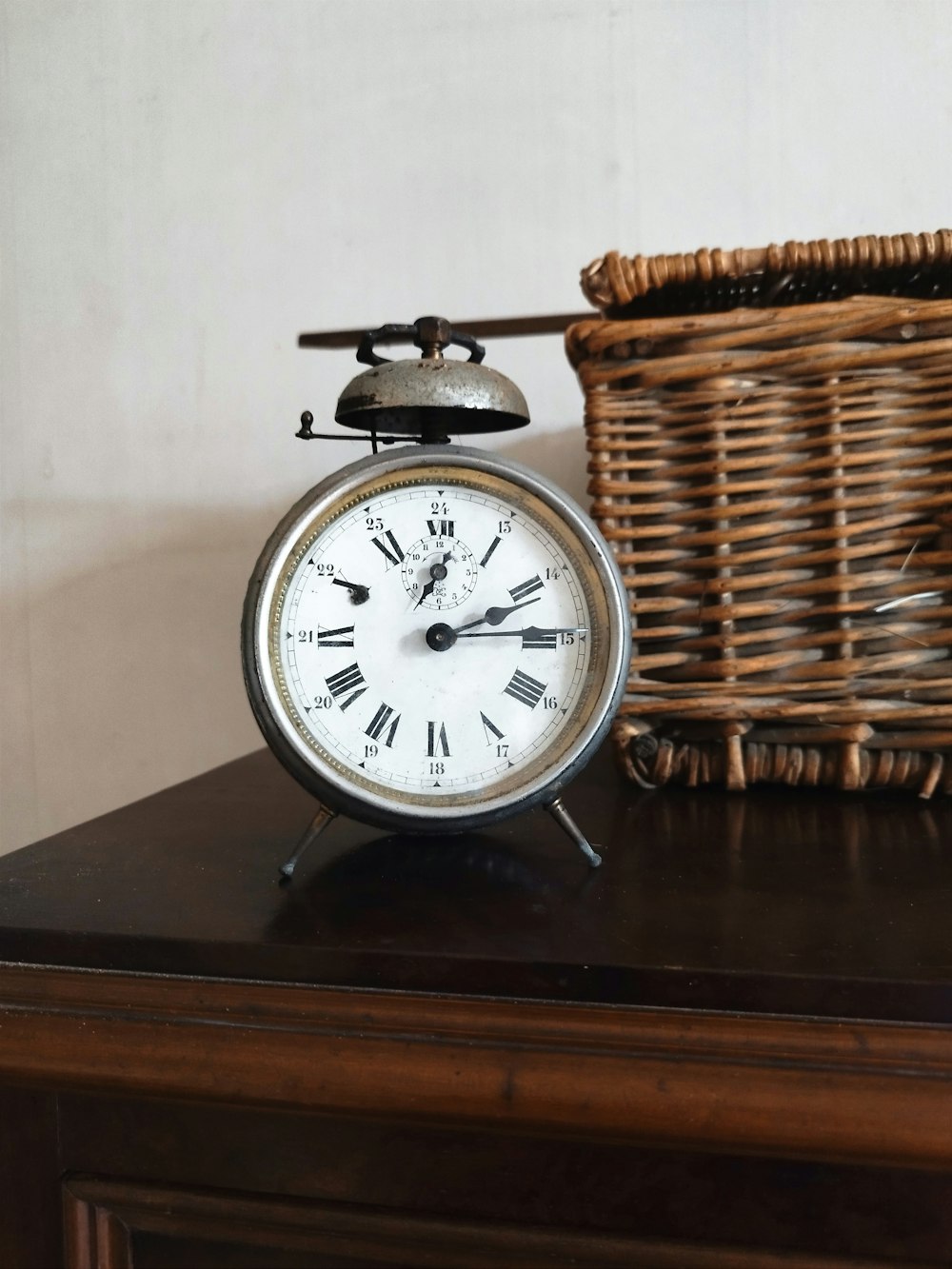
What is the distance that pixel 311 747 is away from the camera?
2.18 ft

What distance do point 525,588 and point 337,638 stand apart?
0.46 ft

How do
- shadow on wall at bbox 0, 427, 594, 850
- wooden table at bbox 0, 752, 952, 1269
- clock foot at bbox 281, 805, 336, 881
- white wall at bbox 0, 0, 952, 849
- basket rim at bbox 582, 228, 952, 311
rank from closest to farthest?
wooden table at bbox 0, 752, 952, 1269 < clock foot at bbox 281, 805, 336, 881 < basket rim at bbox 582, 228, 952, 311 < white wall at bbox 0, 0, 952, 849 < shadow on wall at bbox 0, 427, 594, 850

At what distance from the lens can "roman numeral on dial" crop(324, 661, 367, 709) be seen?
2.24 feet

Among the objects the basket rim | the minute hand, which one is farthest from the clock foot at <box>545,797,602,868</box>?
the basket rim

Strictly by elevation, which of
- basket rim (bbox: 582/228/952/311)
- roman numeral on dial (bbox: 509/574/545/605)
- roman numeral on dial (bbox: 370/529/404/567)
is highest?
basket rim (bbox: 582/228/952/311)

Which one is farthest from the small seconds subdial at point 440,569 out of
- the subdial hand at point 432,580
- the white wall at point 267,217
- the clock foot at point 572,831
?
the white wall at point 267,217

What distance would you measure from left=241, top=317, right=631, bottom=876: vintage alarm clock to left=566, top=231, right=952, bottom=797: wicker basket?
189 millimetres

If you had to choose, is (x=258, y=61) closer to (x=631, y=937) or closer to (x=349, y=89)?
(x=349, y=89)

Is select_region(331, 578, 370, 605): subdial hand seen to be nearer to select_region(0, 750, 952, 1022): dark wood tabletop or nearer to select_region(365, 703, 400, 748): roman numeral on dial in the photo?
select_region(365, 703, 400, 748): roman numeral on dial

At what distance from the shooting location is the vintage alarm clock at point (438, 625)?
0.67 metres

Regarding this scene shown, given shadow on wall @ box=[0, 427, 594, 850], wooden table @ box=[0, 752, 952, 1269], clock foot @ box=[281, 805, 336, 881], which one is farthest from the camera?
shadow on wall @ box=[0, 427, 594, 850]

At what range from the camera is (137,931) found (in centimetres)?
57

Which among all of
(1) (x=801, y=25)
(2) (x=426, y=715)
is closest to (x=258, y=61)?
(1) (x=801, y=25)

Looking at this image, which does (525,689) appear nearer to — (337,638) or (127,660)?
(337,638)
